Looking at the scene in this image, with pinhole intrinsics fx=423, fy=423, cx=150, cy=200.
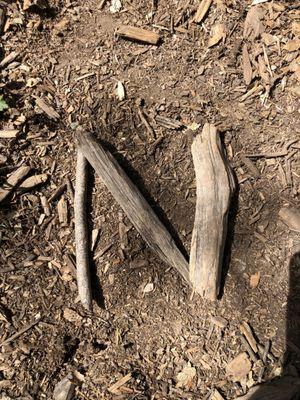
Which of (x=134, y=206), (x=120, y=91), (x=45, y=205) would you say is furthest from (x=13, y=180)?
(x=120, y=91)

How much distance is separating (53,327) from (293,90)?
109 inches

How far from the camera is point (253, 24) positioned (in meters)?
3.66

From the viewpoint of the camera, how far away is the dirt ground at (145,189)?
3.24 m

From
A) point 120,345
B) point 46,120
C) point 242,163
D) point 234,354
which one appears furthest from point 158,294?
point 46,120

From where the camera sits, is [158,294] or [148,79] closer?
[158,294]

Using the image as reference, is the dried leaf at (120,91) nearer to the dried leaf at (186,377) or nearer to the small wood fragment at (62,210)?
the small wood fragment at (62,210)

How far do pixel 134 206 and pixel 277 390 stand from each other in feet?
5.66

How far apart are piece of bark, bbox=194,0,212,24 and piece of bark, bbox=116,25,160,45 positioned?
0.38 meters

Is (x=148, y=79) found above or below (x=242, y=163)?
above

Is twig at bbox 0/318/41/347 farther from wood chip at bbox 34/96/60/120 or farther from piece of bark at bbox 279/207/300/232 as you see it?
piece of bark at bbox 279/207/300/232

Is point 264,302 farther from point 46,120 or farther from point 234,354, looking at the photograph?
point 46,120

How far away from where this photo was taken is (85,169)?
3408mm

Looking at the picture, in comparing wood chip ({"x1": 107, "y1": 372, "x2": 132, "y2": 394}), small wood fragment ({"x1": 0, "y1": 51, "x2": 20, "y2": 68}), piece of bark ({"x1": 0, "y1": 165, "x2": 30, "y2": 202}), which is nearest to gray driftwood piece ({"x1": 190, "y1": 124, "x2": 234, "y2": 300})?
wood chip ({"x1": 107, "y1": 372, "x2": 132, "y2": 394})

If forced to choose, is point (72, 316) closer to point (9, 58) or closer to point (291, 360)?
point (291, 360)
